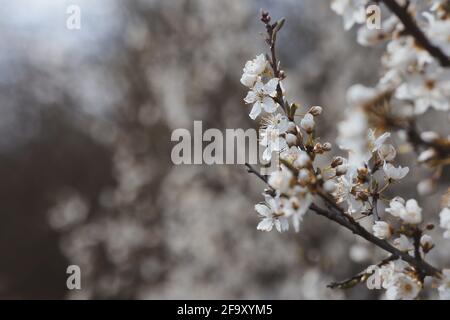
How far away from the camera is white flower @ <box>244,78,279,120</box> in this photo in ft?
4.17

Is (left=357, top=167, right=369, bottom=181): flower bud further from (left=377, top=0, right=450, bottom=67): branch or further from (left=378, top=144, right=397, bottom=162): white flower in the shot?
(left=377, top=0, right=450, bottom=67): branch

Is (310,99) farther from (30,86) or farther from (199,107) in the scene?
(30,86)

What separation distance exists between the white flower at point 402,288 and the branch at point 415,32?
463mm

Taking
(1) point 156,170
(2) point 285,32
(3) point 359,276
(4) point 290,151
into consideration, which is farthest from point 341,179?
(1) point 156,170

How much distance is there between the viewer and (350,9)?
90 cm

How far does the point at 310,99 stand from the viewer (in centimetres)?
653

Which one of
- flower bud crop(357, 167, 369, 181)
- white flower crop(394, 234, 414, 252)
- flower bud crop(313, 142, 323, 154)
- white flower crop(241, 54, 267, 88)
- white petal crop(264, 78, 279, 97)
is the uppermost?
white flower crop(241, 54, 267, 88)

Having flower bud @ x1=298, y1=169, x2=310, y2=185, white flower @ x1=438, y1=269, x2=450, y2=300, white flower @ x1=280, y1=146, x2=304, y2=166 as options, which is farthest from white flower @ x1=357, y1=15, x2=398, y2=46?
white flower @ x1=438, y1=269, x2=450, y2=300

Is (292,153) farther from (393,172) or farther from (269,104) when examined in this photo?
(393,172)

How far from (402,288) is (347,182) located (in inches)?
12.6

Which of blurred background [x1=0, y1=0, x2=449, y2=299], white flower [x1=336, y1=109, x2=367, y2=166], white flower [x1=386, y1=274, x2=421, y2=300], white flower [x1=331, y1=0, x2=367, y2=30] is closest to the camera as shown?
white flower [x1=336, y1=109, x2=367, y2=166]

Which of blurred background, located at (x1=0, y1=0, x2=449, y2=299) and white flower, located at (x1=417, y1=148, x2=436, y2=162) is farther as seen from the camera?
blurred background, located at (x1=0, y1=0, x2=449, y2=299)

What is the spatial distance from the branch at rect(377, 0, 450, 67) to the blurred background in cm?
291

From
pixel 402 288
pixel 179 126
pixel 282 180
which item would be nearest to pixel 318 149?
pixel 282 180
